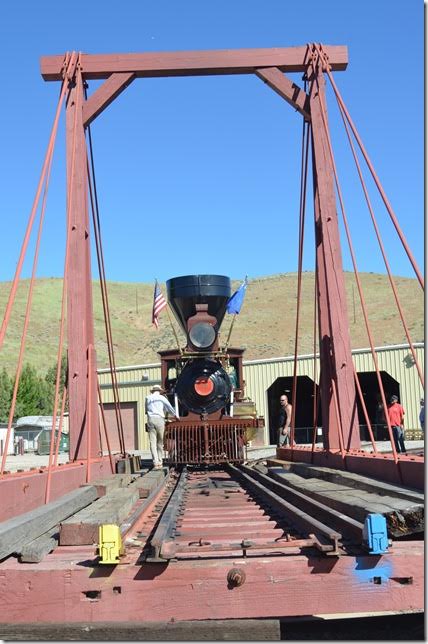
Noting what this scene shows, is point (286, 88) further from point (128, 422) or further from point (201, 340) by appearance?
point (128, 422)

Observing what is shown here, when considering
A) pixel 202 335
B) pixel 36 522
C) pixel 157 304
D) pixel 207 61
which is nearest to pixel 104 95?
pixel 207 61

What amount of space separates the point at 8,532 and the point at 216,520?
2.01 m

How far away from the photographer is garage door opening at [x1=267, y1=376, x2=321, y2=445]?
3531 cm

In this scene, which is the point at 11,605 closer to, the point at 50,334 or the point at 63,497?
the point at 63,497

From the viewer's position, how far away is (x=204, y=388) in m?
14.4

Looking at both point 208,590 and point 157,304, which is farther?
point 157,304

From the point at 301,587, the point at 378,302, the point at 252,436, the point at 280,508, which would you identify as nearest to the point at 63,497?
the point at 280,508

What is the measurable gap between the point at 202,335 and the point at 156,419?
2.54 metres

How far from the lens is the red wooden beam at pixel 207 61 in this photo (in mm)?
9625

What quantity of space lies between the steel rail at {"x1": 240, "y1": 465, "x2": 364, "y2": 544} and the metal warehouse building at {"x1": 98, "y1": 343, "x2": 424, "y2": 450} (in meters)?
24.4

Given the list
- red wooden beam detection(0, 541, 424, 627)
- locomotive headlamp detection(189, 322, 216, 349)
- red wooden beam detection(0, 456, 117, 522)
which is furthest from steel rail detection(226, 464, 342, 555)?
locomotive headlamp detection(189, 322, 216, 349)

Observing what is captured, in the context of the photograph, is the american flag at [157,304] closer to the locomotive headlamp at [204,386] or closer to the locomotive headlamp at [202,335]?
the locomotive headlamp at [202,335]

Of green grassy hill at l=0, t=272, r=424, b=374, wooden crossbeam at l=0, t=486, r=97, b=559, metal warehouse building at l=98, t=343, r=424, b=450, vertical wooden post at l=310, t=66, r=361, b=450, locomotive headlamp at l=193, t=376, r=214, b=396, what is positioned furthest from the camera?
green grassy hill at l=0, t=272, r=424, b=374

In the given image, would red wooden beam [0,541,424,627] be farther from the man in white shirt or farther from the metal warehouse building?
the metal warehouse building
